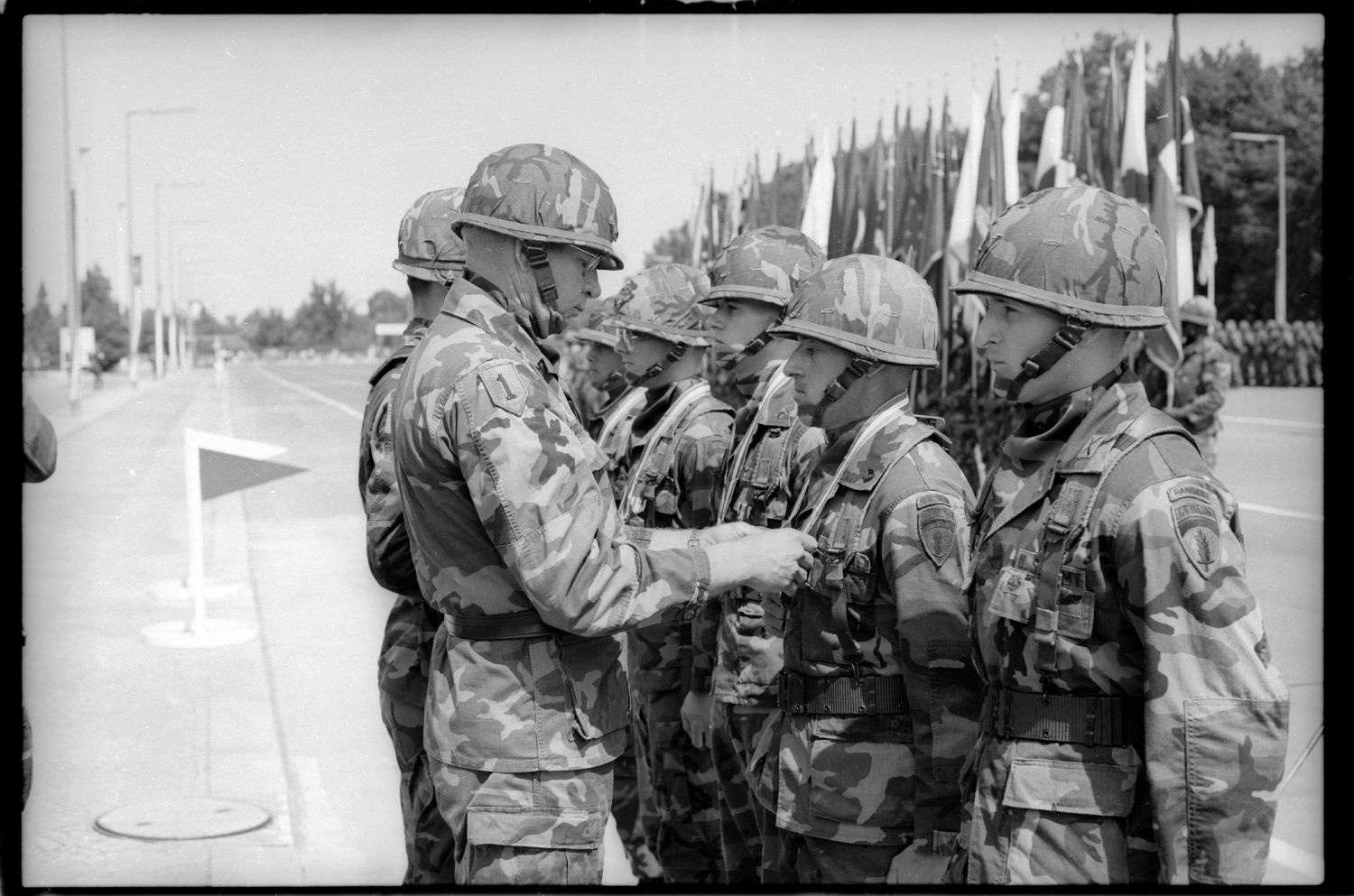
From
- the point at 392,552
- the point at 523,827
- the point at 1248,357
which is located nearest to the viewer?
the point at 523,827

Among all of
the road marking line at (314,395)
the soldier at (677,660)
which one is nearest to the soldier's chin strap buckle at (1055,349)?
the soldier at (677,660)

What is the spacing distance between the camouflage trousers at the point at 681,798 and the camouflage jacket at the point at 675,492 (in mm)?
106

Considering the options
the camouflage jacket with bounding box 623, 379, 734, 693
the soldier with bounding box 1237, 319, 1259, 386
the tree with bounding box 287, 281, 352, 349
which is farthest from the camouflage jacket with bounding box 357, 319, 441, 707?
→ the soldier with bounding box 1237, 319, 1259, 386

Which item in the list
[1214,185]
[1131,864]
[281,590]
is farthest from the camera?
[1214,185]

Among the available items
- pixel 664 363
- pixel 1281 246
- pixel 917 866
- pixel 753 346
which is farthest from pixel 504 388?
pixel 1281 246

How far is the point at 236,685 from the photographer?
895 cm

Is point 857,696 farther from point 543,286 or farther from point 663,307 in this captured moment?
point 663,307

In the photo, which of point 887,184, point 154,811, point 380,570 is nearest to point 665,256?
point 887,184

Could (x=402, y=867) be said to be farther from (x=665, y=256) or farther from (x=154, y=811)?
(x=665, y=256)

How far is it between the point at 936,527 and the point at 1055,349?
0.68 meters

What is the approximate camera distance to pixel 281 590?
1224cm

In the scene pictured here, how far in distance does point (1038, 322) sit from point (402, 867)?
4.15 m

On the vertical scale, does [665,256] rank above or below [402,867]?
above

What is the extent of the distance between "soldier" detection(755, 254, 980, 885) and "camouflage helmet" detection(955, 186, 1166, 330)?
2.43 ft
